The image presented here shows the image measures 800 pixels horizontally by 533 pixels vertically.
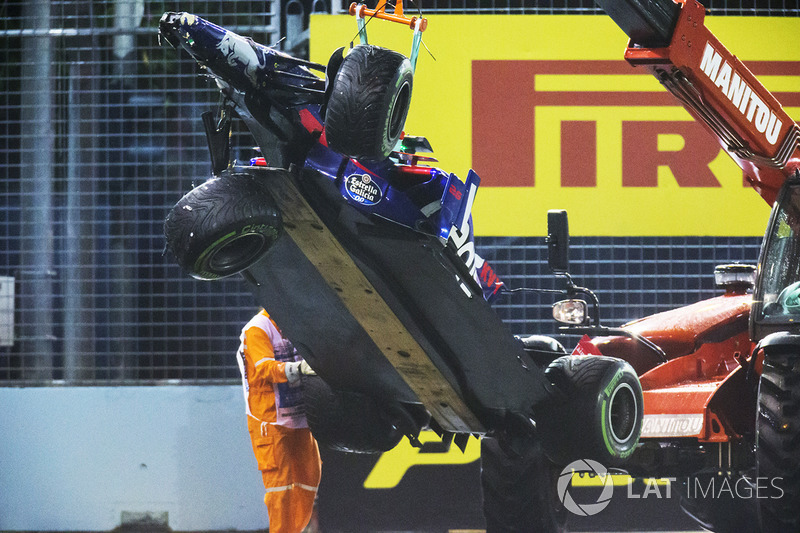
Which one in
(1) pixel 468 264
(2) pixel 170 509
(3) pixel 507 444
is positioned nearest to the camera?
(1) pixel 468 264

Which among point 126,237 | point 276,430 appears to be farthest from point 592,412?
point 126,237

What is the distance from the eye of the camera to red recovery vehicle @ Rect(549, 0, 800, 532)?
14.8 ft

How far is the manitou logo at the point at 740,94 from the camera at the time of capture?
5.03m

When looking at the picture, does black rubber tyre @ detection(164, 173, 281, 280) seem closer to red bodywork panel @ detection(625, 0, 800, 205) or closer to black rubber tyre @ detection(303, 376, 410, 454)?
black rubber tyre @ detection(303, 376, 410, 454)

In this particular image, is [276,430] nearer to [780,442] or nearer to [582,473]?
[582,473]

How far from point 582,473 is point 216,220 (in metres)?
2.83

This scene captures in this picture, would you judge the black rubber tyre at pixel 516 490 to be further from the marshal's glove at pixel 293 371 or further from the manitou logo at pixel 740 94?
the manitou logo at pixel 740 94

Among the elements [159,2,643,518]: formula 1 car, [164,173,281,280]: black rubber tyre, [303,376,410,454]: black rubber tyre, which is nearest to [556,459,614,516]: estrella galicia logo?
[159,2,643,518]: formula 1 car

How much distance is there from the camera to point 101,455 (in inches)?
280

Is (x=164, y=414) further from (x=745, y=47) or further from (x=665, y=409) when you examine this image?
(x=745, y=47)

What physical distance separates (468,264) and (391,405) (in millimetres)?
1114

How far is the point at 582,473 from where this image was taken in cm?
524

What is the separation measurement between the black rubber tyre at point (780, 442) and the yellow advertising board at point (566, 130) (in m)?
2.85

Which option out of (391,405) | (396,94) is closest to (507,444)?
(391,405)
